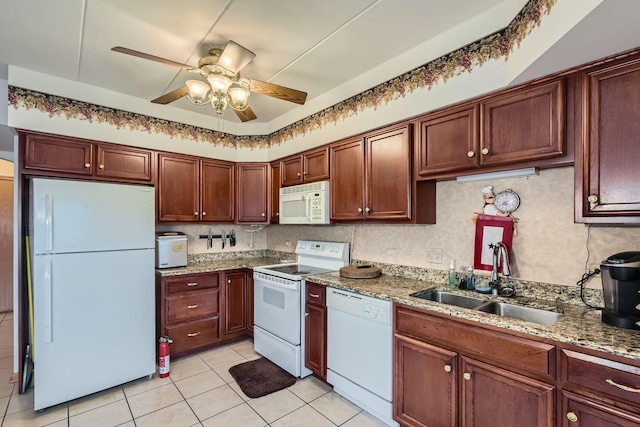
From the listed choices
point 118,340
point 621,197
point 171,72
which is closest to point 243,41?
Result: point 171,72

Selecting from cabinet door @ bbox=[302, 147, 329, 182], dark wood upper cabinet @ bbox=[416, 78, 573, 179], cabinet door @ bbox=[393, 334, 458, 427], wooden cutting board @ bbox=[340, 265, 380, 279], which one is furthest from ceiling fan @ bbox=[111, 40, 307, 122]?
cabinet door @ bbox=[393, 334, 458, 427]

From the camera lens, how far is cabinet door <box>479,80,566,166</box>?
1.60 m

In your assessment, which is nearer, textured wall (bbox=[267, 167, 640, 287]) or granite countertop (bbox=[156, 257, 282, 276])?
textured wall (bbox=[267, 167, 640, 287])

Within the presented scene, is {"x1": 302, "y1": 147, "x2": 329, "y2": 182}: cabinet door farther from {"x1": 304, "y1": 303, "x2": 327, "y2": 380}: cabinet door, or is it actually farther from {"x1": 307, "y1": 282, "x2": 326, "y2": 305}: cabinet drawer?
{"x1": 304, "y1": 303, "x2": 327, "y2": 380}: cabinet door

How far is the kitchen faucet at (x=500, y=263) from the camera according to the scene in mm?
1955

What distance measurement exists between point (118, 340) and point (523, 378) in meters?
2.88

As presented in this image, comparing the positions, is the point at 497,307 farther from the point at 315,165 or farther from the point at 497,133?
the point at 315,165

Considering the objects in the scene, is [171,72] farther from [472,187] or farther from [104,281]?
[472,187]

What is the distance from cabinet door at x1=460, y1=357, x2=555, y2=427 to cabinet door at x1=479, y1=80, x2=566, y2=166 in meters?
1.16

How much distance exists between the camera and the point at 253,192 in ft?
12.4

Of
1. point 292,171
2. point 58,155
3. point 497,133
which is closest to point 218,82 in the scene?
point 292,171

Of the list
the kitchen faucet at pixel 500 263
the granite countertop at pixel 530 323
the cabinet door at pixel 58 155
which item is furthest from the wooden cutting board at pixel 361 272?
the cabinet door at pixel 58 155

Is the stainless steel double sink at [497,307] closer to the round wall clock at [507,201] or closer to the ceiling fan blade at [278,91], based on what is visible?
the round wall clock at [507,201]

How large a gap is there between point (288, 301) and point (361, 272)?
0.73m
